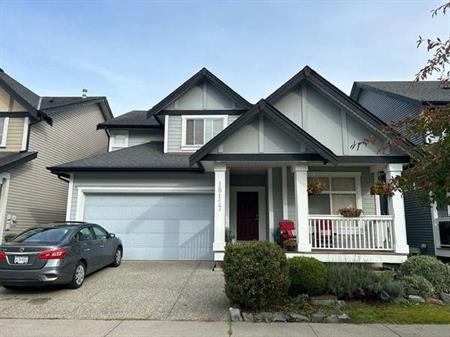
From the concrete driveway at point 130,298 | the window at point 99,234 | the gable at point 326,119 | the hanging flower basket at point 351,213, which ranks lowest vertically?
the concrete driveway at point 130,298

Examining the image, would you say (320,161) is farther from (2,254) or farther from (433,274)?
(2,254)

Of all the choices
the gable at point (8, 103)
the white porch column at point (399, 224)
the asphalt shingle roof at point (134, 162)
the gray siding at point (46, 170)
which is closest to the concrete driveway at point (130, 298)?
the asphalt shingle roof at point (134, 162)

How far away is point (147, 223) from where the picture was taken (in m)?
11.9

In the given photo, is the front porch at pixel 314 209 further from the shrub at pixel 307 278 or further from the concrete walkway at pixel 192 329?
the concrete walkway at pixel 192 329

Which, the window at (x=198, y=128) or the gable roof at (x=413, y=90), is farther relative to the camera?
the window at (x=198, y=128)

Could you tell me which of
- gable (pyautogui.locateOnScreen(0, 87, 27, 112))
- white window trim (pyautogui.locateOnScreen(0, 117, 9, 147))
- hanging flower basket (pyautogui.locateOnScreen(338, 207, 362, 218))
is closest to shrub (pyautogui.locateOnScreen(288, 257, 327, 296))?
hanging flower basket (pyautogui.locateOnScreen(338, 207, 362, 218))

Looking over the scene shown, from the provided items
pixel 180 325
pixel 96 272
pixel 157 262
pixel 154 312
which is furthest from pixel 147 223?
pixel 180 325

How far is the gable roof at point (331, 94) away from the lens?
408 inches

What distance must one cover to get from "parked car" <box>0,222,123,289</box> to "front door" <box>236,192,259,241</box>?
17.9 feet

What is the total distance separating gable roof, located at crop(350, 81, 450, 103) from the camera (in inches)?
533

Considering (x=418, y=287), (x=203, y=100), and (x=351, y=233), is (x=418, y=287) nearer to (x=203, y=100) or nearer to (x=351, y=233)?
(x=351, y=233)

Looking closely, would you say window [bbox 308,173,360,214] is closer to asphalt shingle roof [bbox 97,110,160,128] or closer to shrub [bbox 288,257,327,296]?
shrub [bbox 288,257,327,296]

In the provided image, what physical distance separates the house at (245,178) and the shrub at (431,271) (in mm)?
1335

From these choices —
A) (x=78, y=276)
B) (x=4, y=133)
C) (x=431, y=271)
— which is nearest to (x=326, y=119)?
(x=431, y=271)
